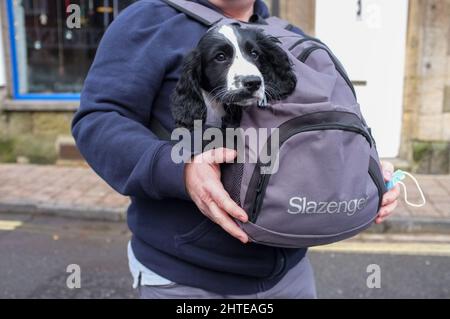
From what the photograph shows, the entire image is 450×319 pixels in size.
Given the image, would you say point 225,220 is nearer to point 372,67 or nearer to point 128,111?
point 128,111

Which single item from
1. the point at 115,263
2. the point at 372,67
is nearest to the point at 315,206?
the point at 115,263

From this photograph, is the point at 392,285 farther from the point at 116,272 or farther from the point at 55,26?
the point at 55,26

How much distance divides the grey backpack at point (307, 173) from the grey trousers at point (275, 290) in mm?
354

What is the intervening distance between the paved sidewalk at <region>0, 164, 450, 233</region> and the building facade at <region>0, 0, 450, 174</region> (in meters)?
0.59

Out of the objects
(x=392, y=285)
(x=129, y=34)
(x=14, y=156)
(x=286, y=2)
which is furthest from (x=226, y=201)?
(x=14, y=156)

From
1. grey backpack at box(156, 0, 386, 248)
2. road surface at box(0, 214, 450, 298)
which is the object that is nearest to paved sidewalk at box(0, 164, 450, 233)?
road surface at box(0, 214, 450, 298)

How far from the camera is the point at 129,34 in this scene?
5.39 ft

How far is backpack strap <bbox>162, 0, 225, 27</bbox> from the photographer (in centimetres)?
163

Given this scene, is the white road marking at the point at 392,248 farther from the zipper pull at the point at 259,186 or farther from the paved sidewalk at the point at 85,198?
the zipper pull at the point at 259,186

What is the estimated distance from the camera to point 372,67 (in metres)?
7.63

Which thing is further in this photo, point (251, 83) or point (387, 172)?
point (387, 172)

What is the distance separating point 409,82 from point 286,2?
6.86 ft

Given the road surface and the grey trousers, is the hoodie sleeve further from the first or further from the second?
the road surface

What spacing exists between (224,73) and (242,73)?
0.06 metres
